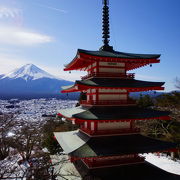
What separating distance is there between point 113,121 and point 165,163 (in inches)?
504

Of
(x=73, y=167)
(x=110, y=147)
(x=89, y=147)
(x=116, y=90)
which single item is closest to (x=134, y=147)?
(x=110, y=147)

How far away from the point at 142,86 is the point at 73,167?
803cm

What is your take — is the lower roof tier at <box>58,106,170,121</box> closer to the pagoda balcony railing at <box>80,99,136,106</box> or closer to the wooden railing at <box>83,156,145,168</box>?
the pagoda balcony railing at <box>80,99,136,106</box>

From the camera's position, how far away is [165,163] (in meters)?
20.6

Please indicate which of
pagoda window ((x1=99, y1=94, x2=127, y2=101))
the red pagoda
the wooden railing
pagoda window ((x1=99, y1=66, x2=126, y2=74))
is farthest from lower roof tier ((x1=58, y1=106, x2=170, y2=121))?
the wooden railing

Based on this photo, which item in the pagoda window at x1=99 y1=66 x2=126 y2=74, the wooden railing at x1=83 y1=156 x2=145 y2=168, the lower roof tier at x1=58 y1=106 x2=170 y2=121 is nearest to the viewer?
the lower roof tier at x1=58 y1=106 x2=170 y2=121

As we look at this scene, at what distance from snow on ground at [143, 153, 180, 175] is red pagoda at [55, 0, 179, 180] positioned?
769 centimetres

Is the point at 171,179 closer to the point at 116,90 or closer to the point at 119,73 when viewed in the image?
the point at 116,90

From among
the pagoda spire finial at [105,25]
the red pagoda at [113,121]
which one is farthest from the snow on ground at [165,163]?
the pagoda spire finial at [105,25]

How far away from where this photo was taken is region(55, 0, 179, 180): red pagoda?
11.3 m

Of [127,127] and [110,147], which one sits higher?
[127,127]

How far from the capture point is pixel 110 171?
464 inches

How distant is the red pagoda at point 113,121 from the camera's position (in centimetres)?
1131

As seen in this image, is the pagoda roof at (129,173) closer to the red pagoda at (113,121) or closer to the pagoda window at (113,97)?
the red pagoda at (113,121)
